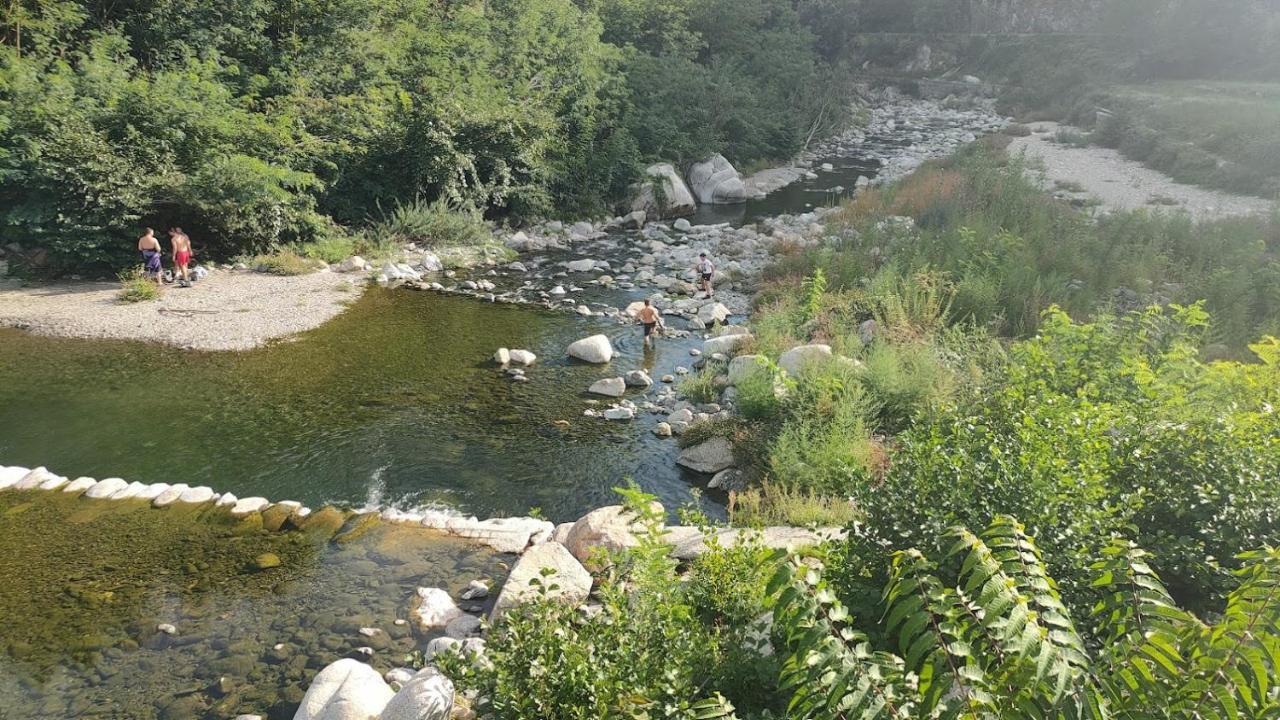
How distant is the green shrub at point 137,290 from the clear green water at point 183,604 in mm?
8305

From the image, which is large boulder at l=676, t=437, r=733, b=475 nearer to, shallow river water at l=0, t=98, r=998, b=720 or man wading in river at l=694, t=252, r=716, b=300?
shallow river water at l=0, t=98, r=998, b=720

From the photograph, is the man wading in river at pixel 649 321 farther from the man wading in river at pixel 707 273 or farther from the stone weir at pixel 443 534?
the stone weir at pixel 443 534

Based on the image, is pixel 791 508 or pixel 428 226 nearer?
pixel 791 508

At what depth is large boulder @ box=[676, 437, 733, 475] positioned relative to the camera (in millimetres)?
11492

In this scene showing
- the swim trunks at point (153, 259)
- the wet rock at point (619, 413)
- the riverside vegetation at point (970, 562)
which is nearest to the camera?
the riverside vegetation at point (970, 562)

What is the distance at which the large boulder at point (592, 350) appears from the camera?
Result: 15.6 metres

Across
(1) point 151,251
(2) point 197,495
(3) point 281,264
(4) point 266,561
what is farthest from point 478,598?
(3) point 281,264

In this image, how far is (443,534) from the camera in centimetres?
952

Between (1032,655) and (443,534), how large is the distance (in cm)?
794

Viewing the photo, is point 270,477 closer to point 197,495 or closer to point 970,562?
point 197,495

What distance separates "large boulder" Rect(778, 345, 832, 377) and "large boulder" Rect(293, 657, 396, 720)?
8418 mm

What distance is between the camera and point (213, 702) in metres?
6.64

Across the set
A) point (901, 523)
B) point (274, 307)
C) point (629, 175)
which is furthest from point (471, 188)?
point (901, 523)

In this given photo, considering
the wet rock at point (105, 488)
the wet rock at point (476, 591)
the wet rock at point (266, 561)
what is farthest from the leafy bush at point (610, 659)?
the wet rock at point (105, 488)
